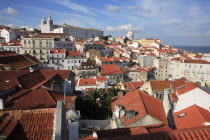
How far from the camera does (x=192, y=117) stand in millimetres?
13555

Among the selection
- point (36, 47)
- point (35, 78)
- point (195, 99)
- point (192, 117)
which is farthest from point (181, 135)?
point (36, 47)

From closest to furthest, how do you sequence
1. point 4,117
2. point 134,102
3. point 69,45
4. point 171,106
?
point 4,117
point 134,102
point 171,106
point 69,45

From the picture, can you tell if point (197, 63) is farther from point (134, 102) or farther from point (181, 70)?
point (134, 102)

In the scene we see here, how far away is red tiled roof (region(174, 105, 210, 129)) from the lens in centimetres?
1260

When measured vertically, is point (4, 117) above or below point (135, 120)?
above

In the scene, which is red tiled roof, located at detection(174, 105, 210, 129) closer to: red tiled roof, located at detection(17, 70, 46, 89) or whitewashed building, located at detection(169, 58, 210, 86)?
red tiled roof, located at detection(17, 70, 46, 89)

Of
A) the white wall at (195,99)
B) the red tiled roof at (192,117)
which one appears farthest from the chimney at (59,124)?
the white wall at (195,99)

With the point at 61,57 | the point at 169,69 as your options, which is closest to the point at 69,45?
the point at 61,57

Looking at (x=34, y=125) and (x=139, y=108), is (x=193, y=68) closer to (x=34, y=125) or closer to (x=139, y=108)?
(x=139, y=108)

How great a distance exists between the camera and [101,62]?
198 feet

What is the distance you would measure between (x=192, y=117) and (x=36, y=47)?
181 ft

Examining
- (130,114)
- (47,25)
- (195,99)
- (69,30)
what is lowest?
(130,114)

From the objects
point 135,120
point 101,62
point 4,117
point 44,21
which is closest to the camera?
point 4,117

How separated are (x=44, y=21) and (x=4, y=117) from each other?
Answer: 145 meters
